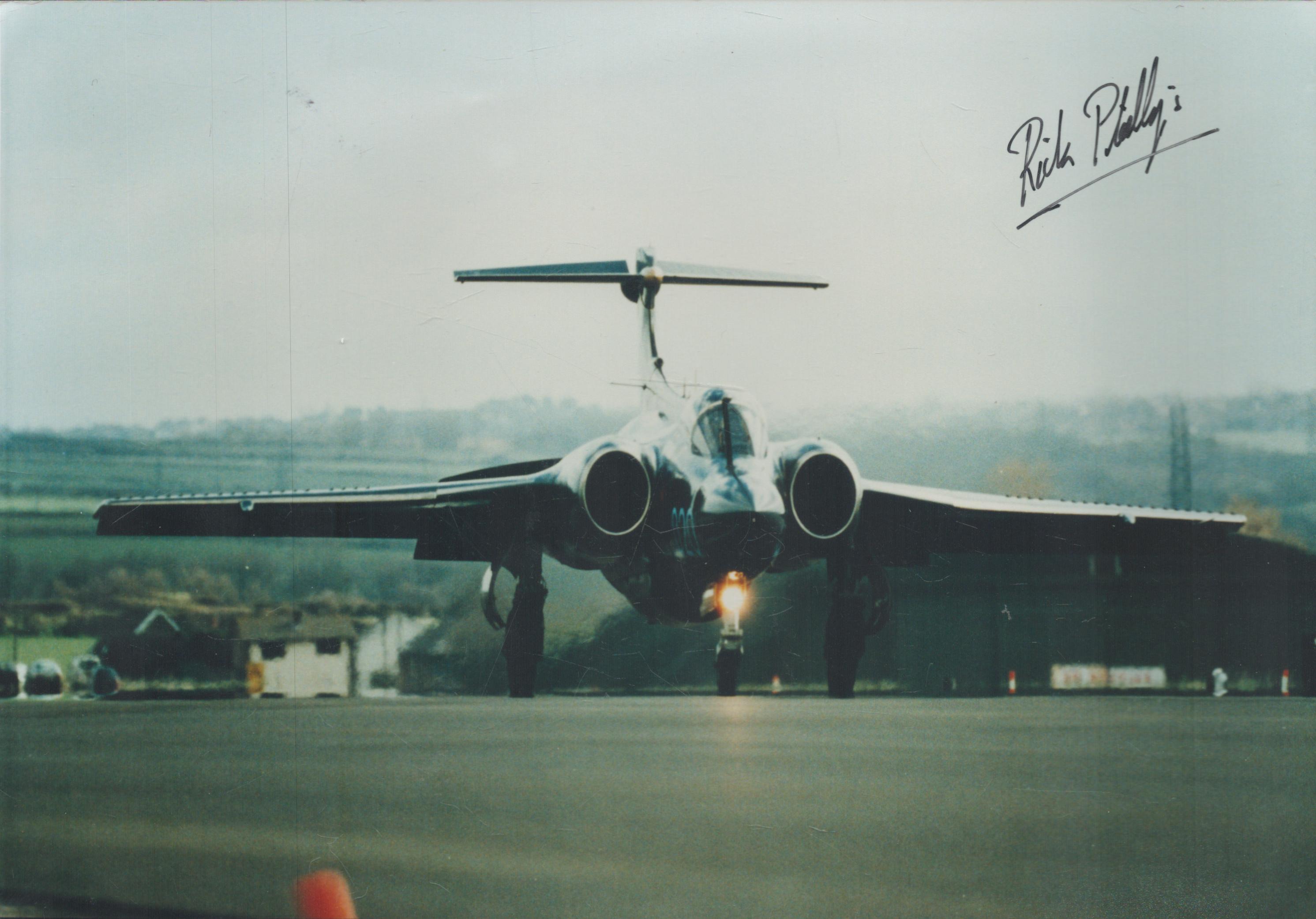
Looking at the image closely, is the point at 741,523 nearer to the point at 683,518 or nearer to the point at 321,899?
the point at 683,518

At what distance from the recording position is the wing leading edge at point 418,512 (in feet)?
16.9

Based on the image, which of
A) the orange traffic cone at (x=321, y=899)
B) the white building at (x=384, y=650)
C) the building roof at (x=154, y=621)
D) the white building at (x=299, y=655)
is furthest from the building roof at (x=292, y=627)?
the orange traffic cone at (x=321, y=899)

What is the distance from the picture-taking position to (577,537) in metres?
5.25

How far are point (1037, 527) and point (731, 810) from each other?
6.65 ft

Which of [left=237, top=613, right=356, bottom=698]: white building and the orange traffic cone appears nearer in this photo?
the orange traffic cone

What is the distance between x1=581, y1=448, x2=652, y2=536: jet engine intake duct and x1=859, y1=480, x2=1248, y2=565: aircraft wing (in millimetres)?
1349

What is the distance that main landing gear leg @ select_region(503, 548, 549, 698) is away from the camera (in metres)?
4.89

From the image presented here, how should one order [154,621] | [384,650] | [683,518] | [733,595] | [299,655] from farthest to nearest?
1. [154,621]
2. [683,518]
3. [299,655]
4. [384,650]
5. [733,595]

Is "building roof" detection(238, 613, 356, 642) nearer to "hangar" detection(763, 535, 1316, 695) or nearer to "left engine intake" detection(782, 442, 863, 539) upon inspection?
"hangar" detection(763, 535, 1316, 695)

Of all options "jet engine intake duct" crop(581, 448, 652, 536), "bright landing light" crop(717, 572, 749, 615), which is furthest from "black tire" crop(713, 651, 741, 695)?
"jet engine intake duct" crop(581, 448, 652, 536)

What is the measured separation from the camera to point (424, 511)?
17.1ft

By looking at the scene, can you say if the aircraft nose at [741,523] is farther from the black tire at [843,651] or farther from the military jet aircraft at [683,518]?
the black tire at [843,651]

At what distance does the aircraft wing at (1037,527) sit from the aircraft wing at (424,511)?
188 centimetres

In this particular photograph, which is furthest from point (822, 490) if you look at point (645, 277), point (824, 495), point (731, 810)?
point (731, 810)
